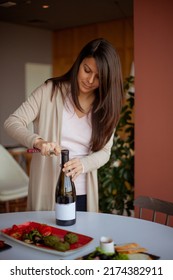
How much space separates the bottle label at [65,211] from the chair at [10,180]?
2264 millimetres

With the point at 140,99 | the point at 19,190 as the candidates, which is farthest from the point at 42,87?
the point at 19,190

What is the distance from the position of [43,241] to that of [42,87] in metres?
0.87

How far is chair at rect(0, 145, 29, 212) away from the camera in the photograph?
3.83 metres

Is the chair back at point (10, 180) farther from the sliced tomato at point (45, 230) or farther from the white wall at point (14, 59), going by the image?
the white wall at point (14, 59)

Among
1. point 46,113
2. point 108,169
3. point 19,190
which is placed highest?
point 46,113

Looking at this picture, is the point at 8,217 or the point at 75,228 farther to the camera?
the point at 8,217

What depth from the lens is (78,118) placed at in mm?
2014

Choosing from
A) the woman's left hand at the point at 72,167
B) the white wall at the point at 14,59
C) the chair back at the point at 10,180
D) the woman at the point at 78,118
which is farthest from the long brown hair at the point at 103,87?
the white wall at the point at 14,59

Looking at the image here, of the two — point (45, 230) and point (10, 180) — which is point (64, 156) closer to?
point (45, 230)

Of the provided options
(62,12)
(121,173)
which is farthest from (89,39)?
(121,173)

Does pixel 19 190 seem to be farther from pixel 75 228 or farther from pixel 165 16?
pixel 75 228

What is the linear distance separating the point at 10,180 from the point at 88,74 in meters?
2.46
